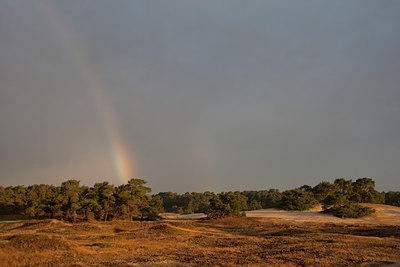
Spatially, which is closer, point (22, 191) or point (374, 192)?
point (22, 191)

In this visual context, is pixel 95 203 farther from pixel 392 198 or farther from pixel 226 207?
pixel 392 198

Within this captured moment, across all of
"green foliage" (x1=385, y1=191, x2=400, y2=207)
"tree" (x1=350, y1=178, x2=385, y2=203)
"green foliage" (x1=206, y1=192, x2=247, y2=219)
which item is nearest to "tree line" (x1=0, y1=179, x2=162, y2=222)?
"green foliage" (x1=206, y1=192, x2=247, y2=219)

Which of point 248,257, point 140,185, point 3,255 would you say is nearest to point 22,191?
point 140,185

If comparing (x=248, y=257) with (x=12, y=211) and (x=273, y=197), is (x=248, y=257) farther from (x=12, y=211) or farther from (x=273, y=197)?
(x=273, y=197)

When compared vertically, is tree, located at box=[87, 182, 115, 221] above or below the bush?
above

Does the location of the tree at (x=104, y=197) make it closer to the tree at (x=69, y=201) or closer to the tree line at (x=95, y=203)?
the tree line at (x=95, y=203)

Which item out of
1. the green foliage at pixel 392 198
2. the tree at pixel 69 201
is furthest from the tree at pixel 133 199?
the green foliage at pixel 392 198

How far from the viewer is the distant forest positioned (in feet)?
139

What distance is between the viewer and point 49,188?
245 ft

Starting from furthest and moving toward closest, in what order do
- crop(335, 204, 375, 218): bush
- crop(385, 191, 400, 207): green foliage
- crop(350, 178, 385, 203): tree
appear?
crop(385, 191, 400, 207): green foliage, crop(350, 178, 385, 203): tree, crop(335, 204, 375, 218): bush

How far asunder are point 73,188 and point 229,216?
31.3m

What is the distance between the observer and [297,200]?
64.6 metres

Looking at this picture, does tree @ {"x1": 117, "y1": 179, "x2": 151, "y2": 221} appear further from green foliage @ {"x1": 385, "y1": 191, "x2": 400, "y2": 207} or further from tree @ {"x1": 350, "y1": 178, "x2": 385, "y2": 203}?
green foliage @ {"x1": 385, "y1": 191, "x2": 400, "y2": 207}

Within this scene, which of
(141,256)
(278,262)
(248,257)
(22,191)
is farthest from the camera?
(22,191)
